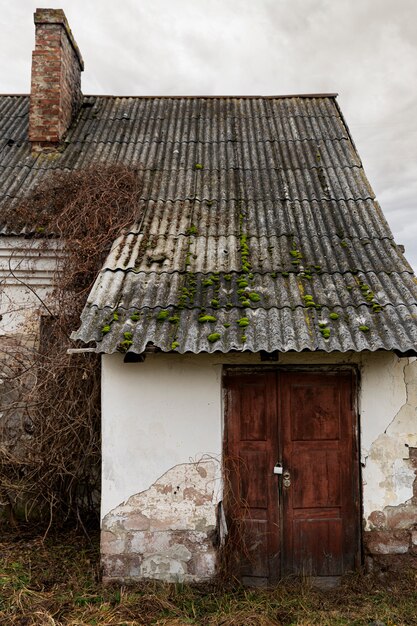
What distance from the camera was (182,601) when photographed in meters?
4.31

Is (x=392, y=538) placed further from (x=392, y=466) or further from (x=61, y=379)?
(x=61, y=379)

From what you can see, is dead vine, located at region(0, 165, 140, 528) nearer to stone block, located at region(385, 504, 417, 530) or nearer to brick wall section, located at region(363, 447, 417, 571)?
brick wall section, located at region(363, 447, 417, 571)

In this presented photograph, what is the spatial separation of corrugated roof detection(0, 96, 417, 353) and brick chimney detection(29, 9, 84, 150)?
0.29 meters

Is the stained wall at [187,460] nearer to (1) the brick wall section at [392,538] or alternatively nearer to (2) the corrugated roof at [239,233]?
(1) the brick wall section at [392,538]

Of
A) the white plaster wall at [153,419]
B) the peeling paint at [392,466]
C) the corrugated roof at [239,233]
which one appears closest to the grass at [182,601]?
the peeling paint at [392,466]

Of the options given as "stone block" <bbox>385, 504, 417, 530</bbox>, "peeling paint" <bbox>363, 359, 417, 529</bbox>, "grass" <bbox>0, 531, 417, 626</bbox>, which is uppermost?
"peeling paint" <bbox>363, 359, 417, 529</bbox>

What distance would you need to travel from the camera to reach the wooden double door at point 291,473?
4.80m

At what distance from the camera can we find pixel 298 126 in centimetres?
807

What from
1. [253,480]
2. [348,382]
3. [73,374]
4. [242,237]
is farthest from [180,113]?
[253,480]

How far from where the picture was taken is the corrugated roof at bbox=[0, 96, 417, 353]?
14.4ft

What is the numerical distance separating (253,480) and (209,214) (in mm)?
3370

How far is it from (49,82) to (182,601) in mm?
7978

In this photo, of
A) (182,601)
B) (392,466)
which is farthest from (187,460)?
(392,466)

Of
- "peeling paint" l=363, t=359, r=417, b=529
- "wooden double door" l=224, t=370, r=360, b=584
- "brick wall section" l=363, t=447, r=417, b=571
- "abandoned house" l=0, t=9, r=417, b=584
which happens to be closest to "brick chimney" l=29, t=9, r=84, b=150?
"abandoned house" l=0, t=9, r=417, b=584
